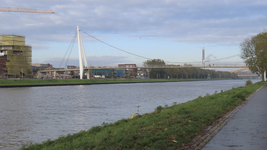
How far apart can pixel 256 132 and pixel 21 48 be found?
368ft

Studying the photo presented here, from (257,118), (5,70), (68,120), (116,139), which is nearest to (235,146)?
(116,139)

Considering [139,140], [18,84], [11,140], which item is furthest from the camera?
Result: [18,84]

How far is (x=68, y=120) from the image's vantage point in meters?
15.6

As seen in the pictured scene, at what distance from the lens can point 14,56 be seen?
348 ft

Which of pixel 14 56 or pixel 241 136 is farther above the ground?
pixel 14 56

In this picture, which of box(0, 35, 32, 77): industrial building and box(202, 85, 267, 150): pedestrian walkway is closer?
box(202, 85, 267, 150): pedestrian walkway

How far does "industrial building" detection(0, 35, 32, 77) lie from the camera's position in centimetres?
10188

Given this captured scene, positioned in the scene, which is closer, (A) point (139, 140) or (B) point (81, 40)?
(A) point (139, 140)

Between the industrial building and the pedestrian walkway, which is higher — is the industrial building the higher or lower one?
the higher one

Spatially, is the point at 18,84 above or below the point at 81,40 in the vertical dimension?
below

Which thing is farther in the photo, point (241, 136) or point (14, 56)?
point (14, 56)

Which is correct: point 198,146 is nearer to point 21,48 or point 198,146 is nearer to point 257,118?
point 257,118

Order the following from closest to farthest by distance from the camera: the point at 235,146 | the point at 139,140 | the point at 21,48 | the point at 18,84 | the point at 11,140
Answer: the point at 235,146 → the point at 139,140 → the point at 11,140 → the point at 18,84 → the point at 21,48

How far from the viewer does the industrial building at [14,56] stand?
10188 centimetres
